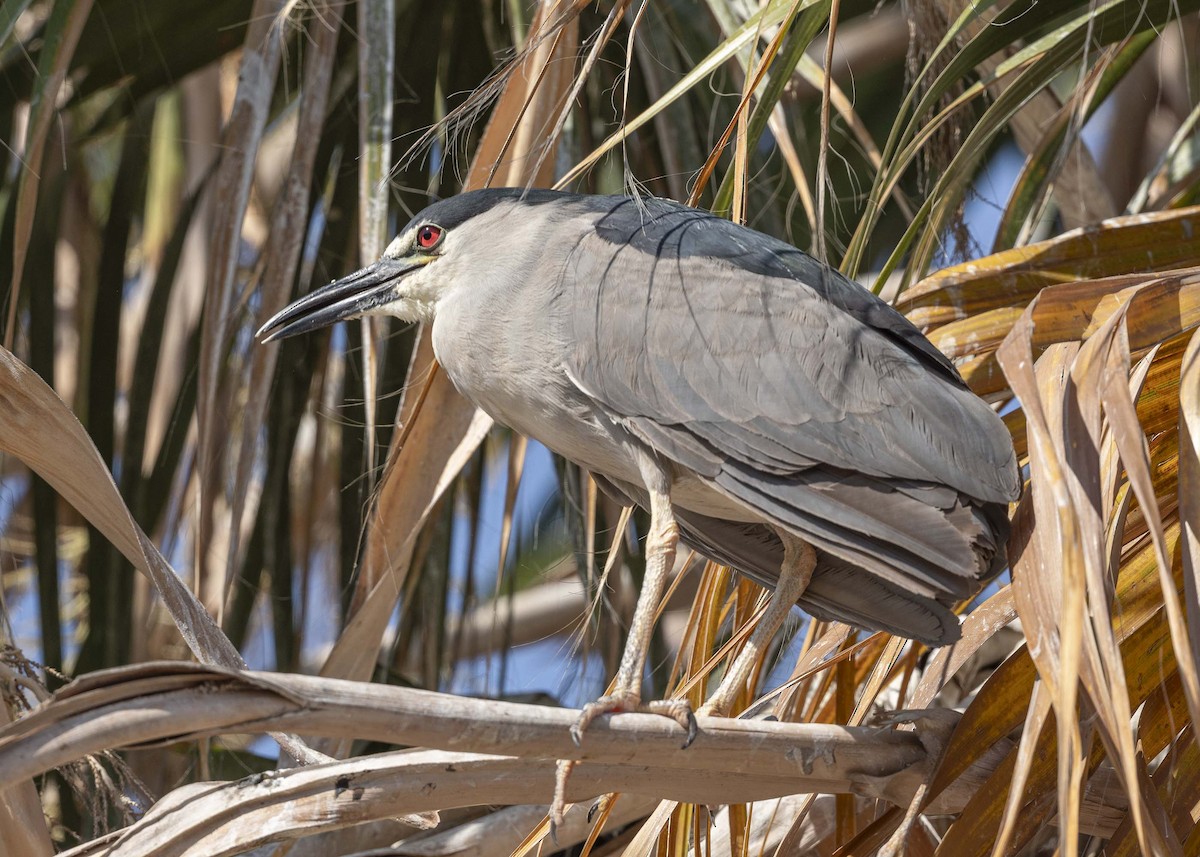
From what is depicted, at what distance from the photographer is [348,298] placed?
2.59 metres

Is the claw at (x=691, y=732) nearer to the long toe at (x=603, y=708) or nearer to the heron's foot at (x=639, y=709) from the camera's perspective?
the heron's foot at (x=639, y=709)

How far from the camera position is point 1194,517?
1.32 metres

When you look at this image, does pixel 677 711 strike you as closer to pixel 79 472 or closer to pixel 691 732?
pixel 691 732

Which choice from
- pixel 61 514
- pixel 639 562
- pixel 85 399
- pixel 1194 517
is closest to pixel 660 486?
pixel 1194 517

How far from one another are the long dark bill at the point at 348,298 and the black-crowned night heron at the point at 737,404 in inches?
2.1

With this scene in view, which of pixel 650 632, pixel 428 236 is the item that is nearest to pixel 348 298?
pixel 428 236

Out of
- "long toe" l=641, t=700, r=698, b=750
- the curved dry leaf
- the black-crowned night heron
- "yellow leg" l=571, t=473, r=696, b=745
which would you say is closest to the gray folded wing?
the black-crowned night heron

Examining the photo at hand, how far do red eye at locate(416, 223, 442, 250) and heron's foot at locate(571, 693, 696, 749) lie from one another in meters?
1.07

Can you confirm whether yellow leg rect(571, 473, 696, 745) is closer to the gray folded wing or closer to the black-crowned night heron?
the black-crowned night heron

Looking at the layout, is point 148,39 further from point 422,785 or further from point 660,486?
point 422,785

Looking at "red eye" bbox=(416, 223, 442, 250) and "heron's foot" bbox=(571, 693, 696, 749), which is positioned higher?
"red eye" bbox=(416, 223, 442, 250)

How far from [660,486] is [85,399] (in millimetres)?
1733

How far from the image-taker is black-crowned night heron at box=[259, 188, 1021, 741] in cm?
191

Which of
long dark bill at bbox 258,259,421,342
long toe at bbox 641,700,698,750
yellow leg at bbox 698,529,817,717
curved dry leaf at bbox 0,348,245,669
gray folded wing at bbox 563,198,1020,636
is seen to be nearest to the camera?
curved dry leaf at bbox 0,348,245,669
